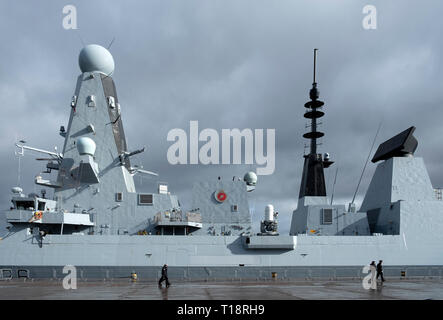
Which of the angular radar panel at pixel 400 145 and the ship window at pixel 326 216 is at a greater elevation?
the angular radar panel at pixel 400 145

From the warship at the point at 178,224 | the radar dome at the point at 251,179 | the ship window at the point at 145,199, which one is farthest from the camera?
the radar dome at the point at 251,179

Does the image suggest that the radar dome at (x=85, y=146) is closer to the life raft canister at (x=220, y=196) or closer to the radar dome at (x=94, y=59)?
the radar dome at (x=94, y=59)

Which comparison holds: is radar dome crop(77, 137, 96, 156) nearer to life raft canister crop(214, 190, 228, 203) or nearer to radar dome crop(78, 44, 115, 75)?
radar dome crop(78, 44, 115, 75)

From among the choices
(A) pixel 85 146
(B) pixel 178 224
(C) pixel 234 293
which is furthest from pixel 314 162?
(C) pixel 234 293

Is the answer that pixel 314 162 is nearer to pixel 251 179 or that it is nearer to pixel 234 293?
pixel 251 179

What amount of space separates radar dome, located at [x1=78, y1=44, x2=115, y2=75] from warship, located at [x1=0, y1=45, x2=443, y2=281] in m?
0.07

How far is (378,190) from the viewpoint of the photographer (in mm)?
27031

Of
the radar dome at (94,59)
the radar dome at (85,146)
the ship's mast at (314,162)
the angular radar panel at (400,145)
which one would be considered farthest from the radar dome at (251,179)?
the radar dome at (94,59)

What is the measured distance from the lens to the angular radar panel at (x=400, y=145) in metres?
25.3

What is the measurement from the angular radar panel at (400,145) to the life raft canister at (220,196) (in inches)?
468

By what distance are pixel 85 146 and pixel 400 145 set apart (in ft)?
68.1

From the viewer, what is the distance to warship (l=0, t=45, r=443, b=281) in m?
21.9

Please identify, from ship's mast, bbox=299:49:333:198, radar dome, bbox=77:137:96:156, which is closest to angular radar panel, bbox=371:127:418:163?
ship's mast, bbox=299:49:333:198
